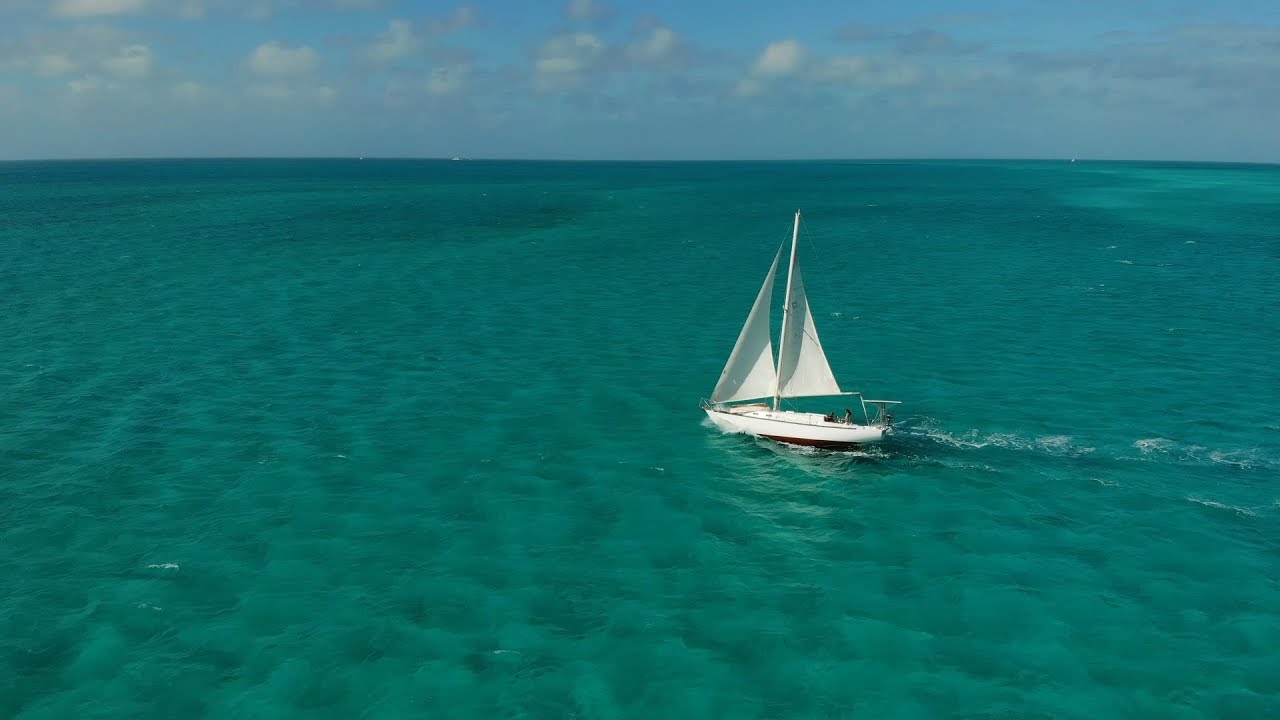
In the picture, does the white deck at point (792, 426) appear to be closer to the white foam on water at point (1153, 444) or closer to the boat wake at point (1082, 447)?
the boat wake at point (1082, 447)

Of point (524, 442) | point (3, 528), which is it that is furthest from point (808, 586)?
point (3, 528)

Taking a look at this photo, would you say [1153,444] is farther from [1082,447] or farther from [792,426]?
[792,426]

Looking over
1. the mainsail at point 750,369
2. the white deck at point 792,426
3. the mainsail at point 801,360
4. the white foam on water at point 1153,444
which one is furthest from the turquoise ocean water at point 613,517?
the mainsail at point 801,360

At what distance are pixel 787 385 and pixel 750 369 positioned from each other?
297 cm

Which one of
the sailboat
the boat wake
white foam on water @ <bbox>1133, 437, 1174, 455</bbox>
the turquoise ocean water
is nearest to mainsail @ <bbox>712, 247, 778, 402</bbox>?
the sailboat

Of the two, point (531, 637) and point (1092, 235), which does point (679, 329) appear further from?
point (1092, 235)

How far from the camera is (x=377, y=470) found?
163 ft

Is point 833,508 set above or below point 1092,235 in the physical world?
below

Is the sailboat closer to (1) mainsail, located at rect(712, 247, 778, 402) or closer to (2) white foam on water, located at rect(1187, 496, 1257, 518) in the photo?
(1) mainsail, located at rect(712, 247, 778, 402)

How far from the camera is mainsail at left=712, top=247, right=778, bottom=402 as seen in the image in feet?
180

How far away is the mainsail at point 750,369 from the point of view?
2164 inches

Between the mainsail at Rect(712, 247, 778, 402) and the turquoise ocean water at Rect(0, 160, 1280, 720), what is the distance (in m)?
4.16

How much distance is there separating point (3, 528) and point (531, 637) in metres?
31.7

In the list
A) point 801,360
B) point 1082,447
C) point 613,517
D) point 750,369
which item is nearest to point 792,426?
point 801,360
